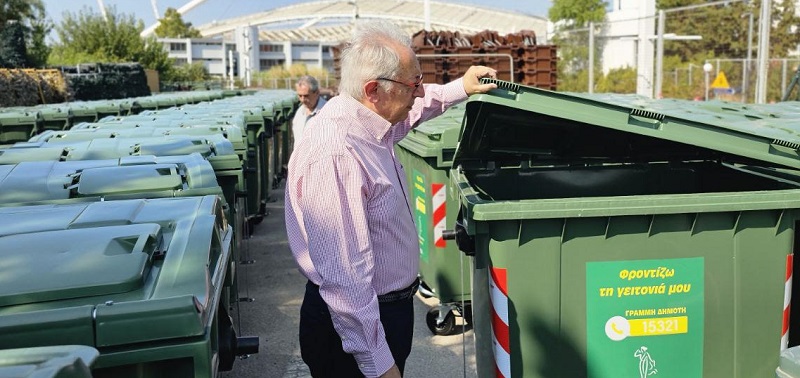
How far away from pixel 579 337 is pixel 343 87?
53.5 inches

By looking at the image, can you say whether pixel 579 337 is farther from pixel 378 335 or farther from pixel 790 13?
pixel 790 13

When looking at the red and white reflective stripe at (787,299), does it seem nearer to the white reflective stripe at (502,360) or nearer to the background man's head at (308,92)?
the white reflective stripe at (502,360)

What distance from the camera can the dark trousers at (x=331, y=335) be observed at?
8.46ft

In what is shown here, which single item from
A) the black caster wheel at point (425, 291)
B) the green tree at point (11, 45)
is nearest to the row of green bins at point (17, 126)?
the black caster wheel at point (425, 291)

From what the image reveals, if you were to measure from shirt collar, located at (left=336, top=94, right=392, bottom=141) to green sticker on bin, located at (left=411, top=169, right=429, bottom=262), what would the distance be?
2973mm

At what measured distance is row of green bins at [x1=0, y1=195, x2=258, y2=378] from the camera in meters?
1.99

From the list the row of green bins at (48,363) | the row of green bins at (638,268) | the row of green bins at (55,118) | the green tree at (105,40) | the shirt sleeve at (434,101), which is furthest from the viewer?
the green tree at (105,40)

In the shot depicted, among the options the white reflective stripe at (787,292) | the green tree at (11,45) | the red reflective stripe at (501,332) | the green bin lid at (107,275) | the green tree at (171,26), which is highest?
the green tree at (171,26)

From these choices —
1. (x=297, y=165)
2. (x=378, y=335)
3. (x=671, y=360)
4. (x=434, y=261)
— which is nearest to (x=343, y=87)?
(x=297, y=165)

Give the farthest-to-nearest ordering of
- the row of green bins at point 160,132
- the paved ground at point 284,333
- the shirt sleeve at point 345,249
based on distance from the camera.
Answer: the row of green bins at point 160,132
the paved ground at point 284,333
the shirt sleeve at point 345,249

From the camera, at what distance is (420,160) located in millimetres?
5625

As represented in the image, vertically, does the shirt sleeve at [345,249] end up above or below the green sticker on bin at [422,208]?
above

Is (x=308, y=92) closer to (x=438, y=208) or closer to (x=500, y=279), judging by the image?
(x=438, y=208)

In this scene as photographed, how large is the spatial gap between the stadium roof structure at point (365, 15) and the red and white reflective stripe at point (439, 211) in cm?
9497
